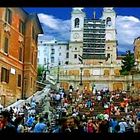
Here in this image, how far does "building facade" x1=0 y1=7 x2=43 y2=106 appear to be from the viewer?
773 cm

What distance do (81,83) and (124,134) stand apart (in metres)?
1.98

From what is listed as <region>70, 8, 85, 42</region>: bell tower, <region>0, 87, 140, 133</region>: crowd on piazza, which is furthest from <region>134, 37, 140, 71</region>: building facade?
<region>70, 8, 85, 42</region>: bell tower

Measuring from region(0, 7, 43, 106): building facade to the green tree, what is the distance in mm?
1464

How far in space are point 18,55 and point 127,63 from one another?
1.82 meters

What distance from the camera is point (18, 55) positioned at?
816 cm

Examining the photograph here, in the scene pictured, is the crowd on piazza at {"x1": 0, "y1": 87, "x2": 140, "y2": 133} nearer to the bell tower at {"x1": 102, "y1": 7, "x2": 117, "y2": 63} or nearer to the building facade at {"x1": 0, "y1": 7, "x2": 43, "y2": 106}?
the building facade at {"x1": 0, "y1": 7, "x2": 43, "y2": 106}

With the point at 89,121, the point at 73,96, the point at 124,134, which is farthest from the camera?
the point at 73,96

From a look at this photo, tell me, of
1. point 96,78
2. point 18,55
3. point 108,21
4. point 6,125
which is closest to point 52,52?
point 18,55

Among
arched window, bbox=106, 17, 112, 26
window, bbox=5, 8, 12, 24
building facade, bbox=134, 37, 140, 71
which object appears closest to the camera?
window, bbox=5, 8, 12, 24

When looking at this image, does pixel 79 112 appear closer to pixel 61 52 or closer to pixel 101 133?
pixel 101 133

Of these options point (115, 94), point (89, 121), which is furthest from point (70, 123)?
point (115, 94)

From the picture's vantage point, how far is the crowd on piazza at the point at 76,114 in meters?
6.60

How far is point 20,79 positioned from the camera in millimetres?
8547
